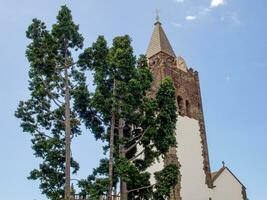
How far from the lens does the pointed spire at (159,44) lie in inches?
1142

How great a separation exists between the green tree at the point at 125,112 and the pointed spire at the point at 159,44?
339 inches

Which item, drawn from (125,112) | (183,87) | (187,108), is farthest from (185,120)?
(125,112)

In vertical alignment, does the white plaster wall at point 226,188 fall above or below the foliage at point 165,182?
above

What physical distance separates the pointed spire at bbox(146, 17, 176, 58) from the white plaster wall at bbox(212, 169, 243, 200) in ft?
27.6

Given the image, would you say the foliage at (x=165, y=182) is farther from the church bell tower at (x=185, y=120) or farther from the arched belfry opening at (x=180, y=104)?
the arched belfry opening at (x=180, y=104)

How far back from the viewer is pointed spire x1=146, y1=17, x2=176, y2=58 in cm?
2902

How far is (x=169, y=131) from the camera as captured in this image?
64.3 ft

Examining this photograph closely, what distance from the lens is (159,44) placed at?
95.9ft

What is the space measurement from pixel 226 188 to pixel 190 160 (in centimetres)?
402

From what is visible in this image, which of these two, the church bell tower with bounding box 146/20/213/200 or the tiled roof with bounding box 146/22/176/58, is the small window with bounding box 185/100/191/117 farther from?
the tiled roof with bounding box 146/22/176/58

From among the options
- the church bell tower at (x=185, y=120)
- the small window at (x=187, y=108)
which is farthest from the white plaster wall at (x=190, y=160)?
the small window at (x=187, y=108)

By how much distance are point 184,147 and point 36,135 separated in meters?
10.4

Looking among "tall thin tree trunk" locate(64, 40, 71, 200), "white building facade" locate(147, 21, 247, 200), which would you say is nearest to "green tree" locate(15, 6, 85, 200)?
"tall thin tree trunk" locate(64, 40, 71, 200)

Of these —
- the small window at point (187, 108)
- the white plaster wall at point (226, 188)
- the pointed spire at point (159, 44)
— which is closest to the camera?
the white plaster wall at point (226, 188)
